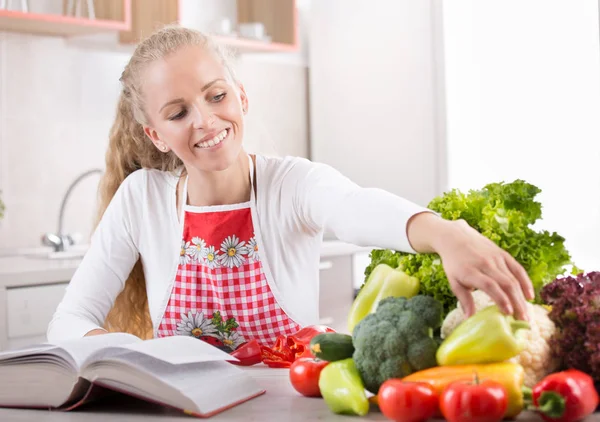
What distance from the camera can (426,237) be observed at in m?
1.20

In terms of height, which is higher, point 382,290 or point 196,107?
point 196,107

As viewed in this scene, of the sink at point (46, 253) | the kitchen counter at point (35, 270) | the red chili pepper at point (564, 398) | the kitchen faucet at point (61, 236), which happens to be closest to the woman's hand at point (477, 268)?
the red chili pepper at point (564, 398)

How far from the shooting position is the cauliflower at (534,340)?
3.56 ft

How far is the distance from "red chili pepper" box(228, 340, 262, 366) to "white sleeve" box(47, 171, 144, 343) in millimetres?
404

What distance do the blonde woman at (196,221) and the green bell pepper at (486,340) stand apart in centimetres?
58

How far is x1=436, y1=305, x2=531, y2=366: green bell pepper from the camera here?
1.04m

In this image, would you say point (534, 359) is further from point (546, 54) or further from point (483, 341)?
point (546, 54)

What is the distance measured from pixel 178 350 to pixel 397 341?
340 millimetres

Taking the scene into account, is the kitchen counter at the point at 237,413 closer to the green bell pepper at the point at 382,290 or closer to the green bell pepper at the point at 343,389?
the green bell pepper at the point at 343,389

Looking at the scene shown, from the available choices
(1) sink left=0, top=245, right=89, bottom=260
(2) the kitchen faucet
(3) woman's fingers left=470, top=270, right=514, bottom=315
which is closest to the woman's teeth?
(3) woman's fingers left=470, top=270, right=514, bottom=315

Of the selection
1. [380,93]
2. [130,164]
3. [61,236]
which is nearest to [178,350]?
[130,164]

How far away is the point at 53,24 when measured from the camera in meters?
3.26

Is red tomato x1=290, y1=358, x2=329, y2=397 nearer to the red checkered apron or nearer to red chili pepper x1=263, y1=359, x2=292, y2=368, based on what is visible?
red chili pepper x1=263, y1=359, x2=292, y2=368

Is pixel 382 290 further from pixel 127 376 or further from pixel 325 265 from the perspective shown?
pixel 325 265
